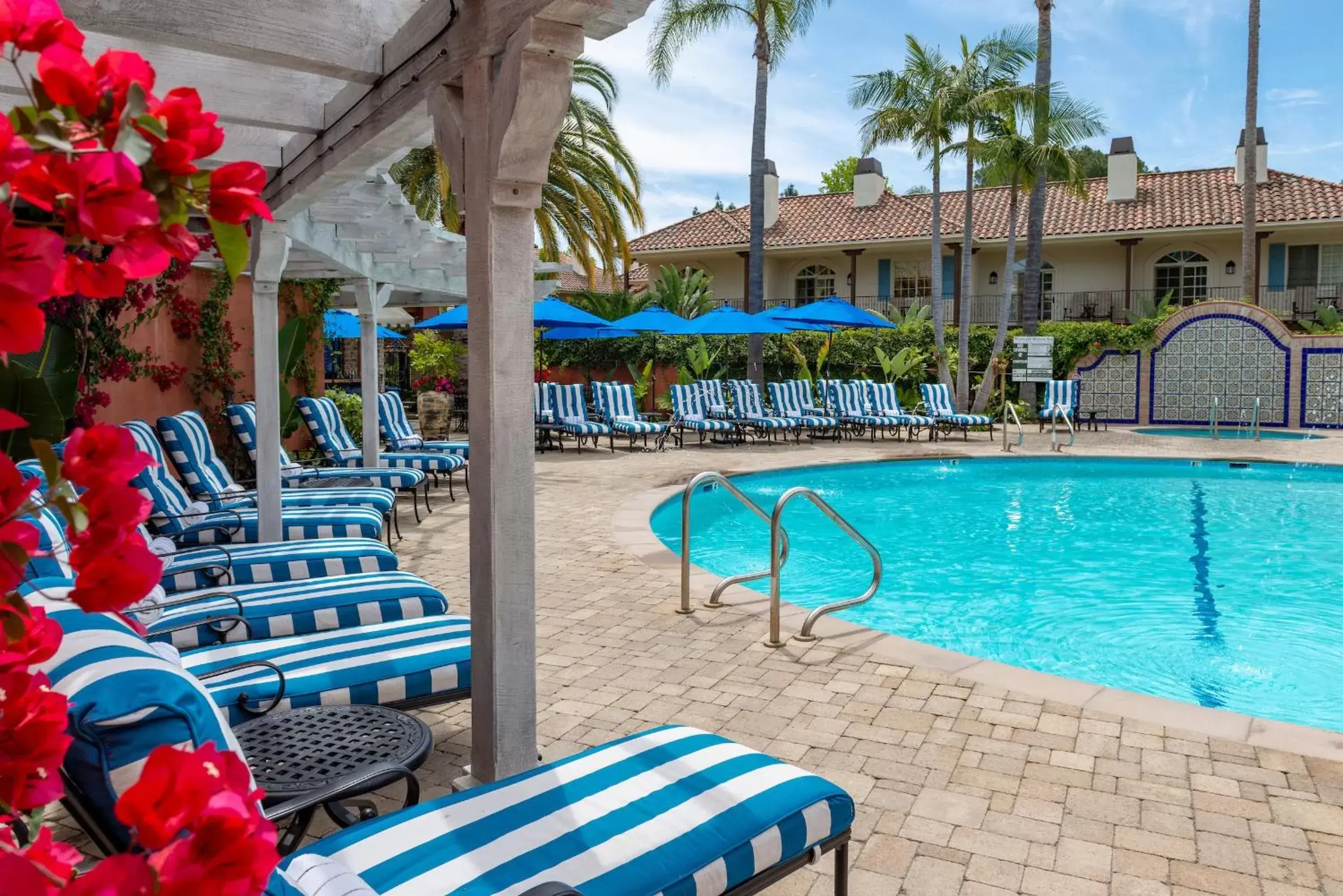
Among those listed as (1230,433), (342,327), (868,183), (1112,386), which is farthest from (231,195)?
(868,183)

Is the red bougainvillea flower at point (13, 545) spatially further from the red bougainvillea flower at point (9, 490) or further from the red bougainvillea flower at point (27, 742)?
the red bougainvillea flower at point (27, 742)

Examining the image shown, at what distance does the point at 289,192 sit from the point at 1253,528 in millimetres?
9905

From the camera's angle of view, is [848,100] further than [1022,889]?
Yes

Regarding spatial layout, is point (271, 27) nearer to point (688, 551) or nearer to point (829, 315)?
point (688, 551)

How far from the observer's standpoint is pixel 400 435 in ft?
38.4

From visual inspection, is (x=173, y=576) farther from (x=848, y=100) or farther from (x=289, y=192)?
(x=848, y=100)

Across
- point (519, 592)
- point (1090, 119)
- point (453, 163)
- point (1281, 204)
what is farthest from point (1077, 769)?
point (1281, 204)

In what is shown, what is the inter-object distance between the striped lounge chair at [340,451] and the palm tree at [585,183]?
6.99 m

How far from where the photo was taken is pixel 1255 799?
3.32 metres

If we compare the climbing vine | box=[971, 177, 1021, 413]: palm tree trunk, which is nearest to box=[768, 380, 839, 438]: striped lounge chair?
box=[971, 177, 1021, 413]: palm tree trunk

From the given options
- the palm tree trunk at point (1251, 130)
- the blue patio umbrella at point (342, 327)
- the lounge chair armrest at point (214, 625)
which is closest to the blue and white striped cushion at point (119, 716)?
the lounge chair armrest at point (214, 625)

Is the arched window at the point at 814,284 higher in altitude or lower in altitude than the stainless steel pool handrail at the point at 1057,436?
higher

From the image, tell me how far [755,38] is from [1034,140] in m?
6.26

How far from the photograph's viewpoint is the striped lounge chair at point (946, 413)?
18.2m
